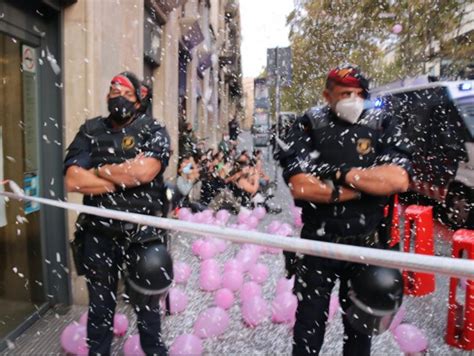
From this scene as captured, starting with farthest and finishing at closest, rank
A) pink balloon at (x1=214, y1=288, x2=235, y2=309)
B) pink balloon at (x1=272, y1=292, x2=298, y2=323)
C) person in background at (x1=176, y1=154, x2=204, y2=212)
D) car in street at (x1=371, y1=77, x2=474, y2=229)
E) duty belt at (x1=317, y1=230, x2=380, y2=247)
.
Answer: person in background at (x1=176, y1=154, x2=204, y2=212), car in street at (x1=371, y1=77, x2=474, y2=229), pink balloon at (x1=214, y1=288, x2=235, y2=309), pink balloon at (x1=272, y1=292, x2=298, y2=323), duty belt at (x1=317, y1=230, x2=380, y2=247)

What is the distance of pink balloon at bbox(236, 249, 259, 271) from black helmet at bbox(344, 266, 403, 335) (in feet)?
8.46

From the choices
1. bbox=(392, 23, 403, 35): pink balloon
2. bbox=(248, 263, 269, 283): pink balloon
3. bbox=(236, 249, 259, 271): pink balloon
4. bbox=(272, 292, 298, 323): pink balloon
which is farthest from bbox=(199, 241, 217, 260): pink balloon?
bbox=(392, 23, 403, 35): pink balloon

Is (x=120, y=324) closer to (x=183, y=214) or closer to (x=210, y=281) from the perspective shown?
(x=210, y=281)

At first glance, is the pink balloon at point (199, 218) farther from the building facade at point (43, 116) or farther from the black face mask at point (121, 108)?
the black face mask at point (121, 108)

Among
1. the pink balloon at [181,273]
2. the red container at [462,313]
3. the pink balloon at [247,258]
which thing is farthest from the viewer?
the pink balloon at [247,258]

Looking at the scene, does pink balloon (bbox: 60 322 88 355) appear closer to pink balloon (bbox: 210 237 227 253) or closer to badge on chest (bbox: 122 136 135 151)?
badge on chest (bbox: 122 136 135 151)

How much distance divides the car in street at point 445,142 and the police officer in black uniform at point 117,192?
15.5ft

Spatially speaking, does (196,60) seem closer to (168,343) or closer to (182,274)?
(182,274)

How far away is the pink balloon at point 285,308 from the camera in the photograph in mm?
3758

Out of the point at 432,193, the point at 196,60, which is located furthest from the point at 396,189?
the point at 196,60

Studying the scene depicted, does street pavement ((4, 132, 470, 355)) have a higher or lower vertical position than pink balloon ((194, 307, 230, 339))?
lower

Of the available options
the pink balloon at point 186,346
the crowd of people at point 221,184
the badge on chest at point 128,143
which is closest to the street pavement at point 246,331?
the pink balloon at point 186,346

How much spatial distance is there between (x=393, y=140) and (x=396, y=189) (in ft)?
0.85

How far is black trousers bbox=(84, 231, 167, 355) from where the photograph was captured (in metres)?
2.77
